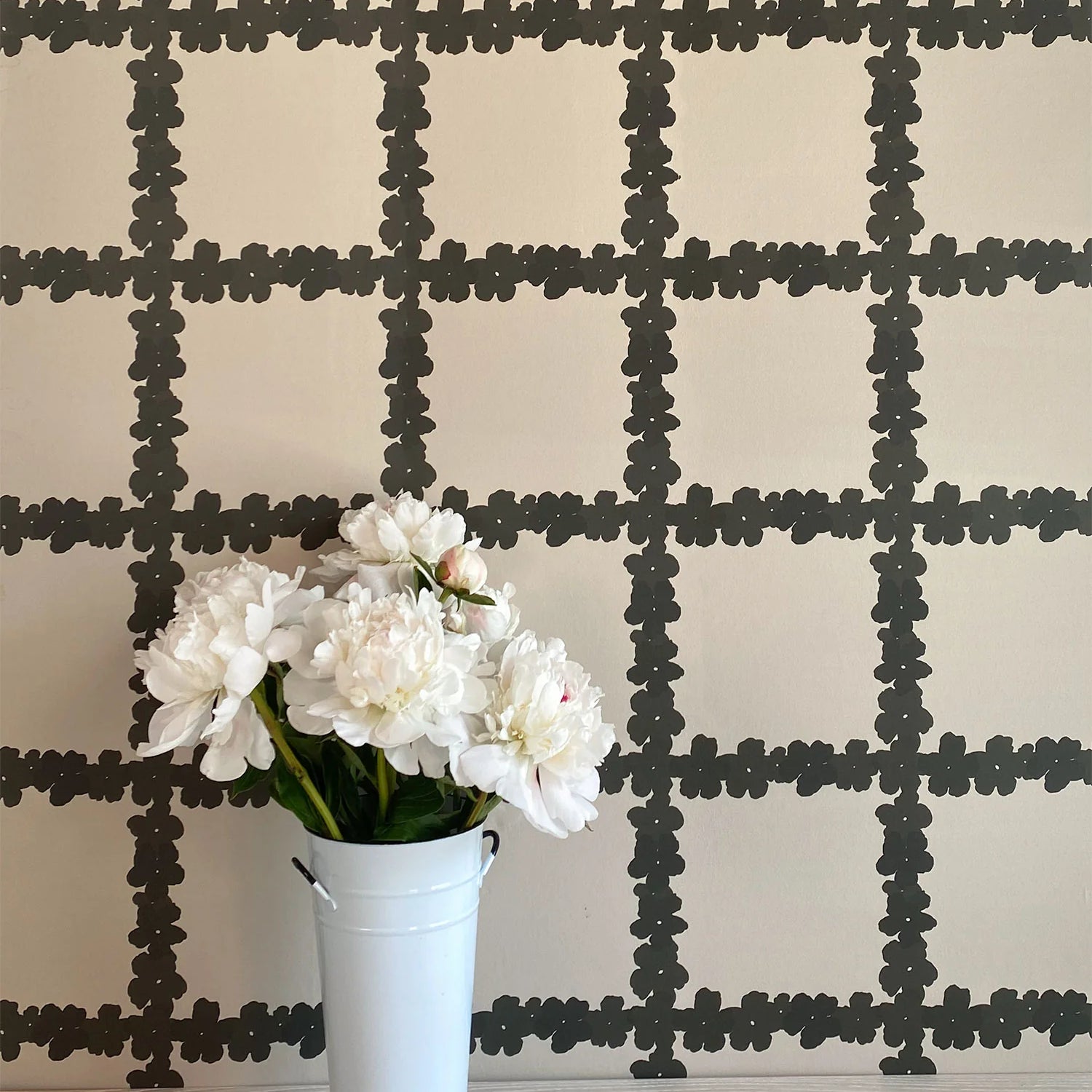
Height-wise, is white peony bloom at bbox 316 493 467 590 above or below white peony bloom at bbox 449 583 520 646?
above

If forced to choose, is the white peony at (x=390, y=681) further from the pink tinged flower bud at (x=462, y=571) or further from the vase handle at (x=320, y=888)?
the vase handle at (x=320, y=888)

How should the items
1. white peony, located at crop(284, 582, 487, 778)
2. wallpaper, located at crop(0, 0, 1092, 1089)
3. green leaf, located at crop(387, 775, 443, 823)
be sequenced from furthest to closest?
wallpaper, located at crop(0, 0, 1092, 1089) → green leaf, located at crop(387, 775, 443, 823) → white peony, located at crop(284, 582, 487, 778)

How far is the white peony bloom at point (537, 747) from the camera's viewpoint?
68cm

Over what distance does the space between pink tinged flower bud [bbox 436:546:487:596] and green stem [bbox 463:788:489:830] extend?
176 millimetres

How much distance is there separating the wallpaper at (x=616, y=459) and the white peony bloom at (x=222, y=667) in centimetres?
20

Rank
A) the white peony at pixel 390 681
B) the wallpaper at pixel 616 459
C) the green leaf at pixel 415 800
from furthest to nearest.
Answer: the wallpaper at pixel 616 459 < the green leaf at pixel 415 800 < the white peony at pixel 390 681

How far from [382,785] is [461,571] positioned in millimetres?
194

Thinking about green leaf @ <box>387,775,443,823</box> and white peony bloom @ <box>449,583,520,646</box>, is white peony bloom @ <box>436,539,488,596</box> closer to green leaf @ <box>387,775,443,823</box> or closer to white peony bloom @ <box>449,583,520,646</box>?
white peony bloom @ <box>449,583,520,646</box>

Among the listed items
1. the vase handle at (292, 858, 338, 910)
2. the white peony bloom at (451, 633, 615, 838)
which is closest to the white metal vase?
the vase handle at (292, 858, 338, 910)

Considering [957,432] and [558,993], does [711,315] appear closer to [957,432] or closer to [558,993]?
[957,432]

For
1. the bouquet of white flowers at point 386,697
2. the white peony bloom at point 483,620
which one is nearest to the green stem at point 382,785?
the bouquet of white flowers at point 386,697

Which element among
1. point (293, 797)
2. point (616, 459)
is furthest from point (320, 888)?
point (616, 459)

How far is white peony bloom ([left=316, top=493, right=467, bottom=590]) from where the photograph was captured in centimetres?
79

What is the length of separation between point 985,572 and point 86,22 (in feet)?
3.59
